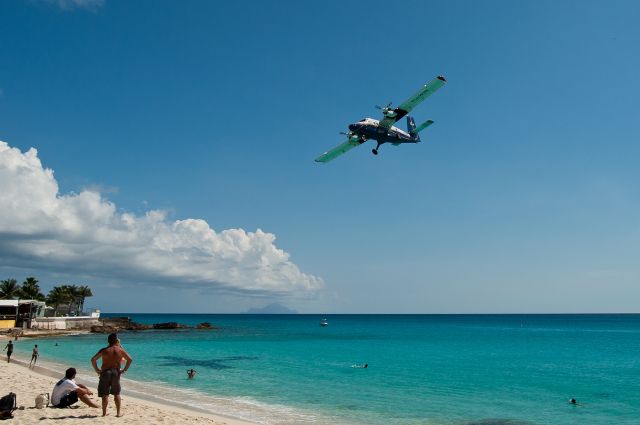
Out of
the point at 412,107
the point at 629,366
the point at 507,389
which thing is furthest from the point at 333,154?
the point at 629,366

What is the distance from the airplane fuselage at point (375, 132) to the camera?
97.6 ft

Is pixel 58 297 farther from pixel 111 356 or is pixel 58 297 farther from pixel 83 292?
pixel 111 356

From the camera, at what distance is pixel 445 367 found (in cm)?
3975

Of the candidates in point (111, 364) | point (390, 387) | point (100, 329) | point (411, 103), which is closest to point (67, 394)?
point (111, 364)

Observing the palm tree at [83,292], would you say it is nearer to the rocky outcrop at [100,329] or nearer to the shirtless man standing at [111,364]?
the rocky outcrop at [100,329]

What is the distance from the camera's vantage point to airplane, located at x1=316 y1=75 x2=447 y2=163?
86.7ft

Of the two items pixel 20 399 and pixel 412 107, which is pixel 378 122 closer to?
pixel 412 107

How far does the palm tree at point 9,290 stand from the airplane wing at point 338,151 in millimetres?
73473

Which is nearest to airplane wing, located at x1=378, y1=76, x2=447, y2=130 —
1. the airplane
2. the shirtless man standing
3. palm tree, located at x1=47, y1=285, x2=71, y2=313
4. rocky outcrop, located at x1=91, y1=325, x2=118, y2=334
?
the airplane

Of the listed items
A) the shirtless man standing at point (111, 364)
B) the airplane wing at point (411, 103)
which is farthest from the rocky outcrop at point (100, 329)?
the shirtless man standing at point (111, 364)

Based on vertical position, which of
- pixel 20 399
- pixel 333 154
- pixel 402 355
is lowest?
pixel 402 355

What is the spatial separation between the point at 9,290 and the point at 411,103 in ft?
269

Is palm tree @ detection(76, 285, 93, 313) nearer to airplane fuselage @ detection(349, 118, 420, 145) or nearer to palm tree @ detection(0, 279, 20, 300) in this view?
palm tree @ detection(0, 279, 20, 300)

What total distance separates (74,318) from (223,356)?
4834cm
